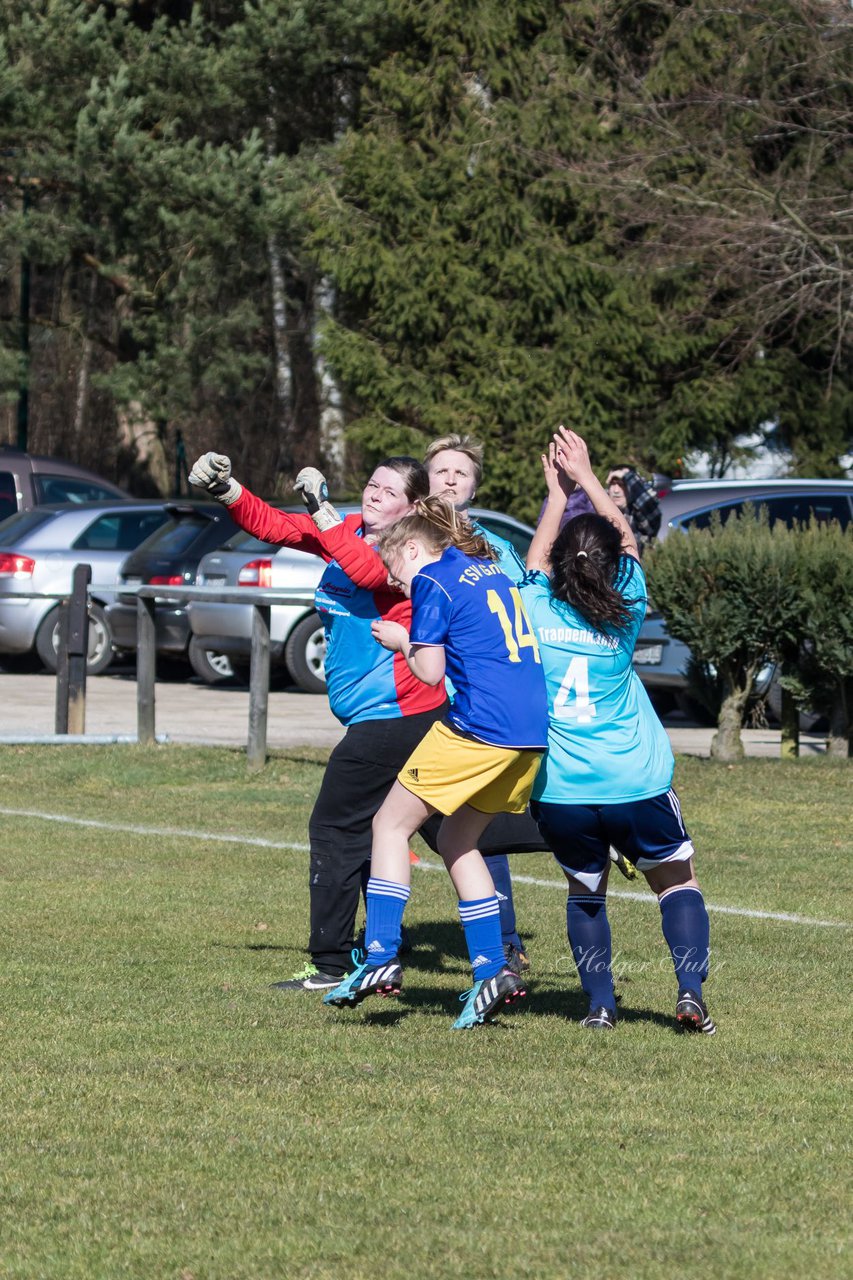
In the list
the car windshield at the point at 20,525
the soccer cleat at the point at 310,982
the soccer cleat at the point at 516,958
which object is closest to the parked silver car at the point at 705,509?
the car windshield at the point at 20,525

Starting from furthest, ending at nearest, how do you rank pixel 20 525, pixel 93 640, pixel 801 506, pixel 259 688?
pixel 20 525 < pixel 93 640 < pixel 801 506 < pixel 259 688

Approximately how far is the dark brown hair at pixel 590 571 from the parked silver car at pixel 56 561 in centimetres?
1360

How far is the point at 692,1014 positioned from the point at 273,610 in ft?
41.2

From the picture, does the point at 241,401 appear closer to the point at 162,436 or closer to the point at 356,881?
the point at 162,436

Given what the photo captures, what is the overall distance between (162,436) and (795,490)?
21626 mm

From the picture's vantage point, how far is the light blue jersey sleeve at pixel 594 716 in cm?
580

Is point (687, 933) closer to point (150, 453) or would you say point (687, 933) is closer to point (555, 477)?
point (555, 477)

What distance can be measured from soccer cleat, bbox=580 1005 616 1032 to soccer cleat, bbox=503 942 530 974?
28cm

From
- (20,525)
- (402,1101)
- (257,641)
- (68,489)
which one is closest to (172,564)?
(20,525)

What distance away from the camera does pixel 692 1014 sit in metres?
5.77

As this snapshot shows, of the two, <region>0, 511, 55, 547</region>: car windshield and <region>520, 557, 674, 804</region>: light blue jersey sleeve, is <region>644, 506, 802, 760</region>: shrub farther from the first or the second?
<region>0, 511, 55, 547</region>: car windshield

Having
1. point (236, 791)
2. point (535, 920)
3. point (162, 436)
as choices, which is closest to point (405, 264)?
point (162, 436)

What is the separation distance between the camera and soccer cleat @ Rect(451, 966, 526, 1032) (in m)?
5.73

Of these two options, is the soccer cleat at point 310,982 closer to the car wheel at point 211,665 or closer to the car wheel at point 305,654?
the car wheel at point 305,654
